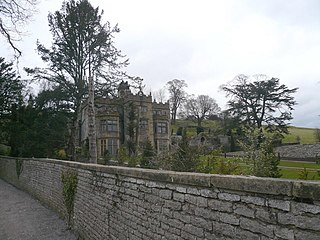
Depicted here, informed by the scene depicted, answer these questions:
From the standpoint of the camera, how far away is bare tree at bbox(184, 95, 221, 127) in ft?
213

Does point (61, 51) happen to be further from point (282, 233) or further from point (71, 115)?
point (282, 233)

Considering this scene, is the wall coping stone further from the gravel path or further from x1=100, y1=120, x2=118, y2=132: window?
x1=100, y1=120, x2=118, y2=132: window

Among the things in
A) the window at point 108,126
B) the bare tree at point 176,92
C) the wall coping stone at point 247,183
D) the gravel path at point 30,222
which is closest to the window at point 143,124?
the window at point 108,126

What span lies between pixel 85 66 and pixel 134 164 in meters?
12.5

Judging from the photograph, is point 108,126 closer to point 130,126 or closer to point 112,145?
point 112,145

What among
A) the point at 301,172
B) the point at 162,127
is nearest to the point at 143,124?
the point at 162,127

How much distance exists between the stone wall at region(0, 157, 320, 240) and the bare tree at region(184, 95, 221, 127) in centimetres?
5716

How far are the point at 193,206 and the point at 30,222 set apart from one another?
8.57 metres

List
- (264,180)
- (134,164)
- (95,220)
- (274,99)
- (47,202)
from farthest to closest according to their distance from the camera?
(274,99), (134,164), (47,202), (95,220), (264,180)

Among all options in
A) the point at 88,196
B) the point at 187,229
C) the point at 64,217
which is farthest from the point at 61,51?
the point at 187,229

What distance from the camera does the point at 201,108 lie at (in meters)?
65.5

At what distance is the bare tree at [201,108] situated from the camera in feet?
213

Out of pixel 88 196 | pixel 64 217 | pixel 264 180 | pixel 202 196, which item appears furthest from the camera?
pixel 64 217

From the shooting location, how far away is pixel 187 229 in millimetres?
4004
